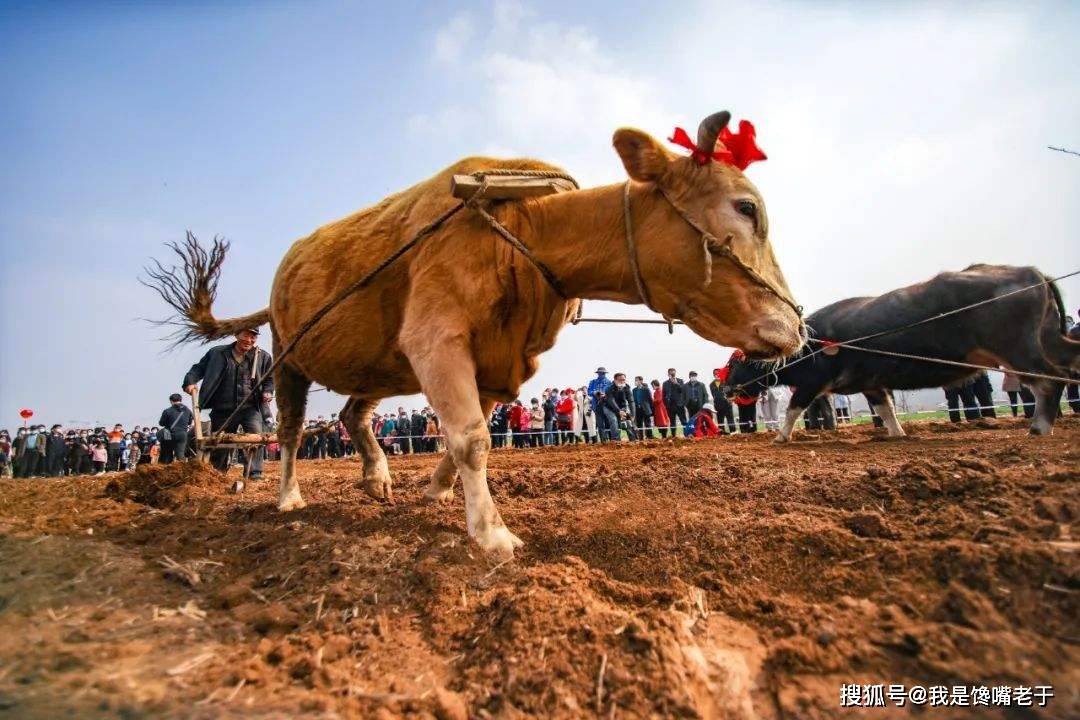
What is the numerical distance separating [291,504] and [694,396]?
47.5ft

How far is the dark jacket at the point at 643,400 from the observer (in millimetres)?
17891

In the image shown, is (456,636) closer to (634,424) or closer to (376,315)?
(376,315)

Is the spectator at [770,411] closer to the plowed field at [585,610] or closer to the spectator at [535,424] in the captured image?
the spectator at [535,424]

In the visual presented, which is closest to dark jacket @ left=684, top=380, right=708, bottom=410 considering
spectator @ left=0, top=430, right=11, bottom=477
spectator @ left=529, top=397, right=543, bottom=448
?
spectator @ left=529, top=397, right=543, bottom=448

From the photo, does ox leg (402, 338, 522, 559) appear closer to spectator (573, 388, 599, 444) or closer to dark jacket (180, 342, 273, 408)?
dark jacket (180, 342, 273, 408)

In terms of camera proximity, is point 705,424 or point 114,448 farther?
point 114,448

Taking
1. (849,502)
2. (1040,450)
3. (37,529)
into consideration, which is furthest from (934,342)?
(37,529)

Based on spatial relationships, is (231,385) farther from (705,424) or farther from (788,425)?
(705,424)

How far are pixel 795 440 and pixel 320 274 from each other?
7878 millimetres

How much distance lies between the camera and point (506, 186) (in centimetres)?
325

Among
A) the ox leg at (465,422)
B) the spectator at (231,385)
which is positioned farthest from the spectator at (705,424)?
the ox leg at (465,422)

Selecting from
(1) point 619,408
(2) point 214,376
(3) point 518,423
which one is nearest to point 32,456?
(3) point 518,423

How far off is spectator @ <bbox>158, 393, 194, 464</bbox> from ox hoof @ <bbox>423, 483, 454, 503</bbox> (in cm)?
1057

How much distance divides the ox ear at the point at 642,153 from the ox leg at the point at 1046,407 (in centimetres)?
661
